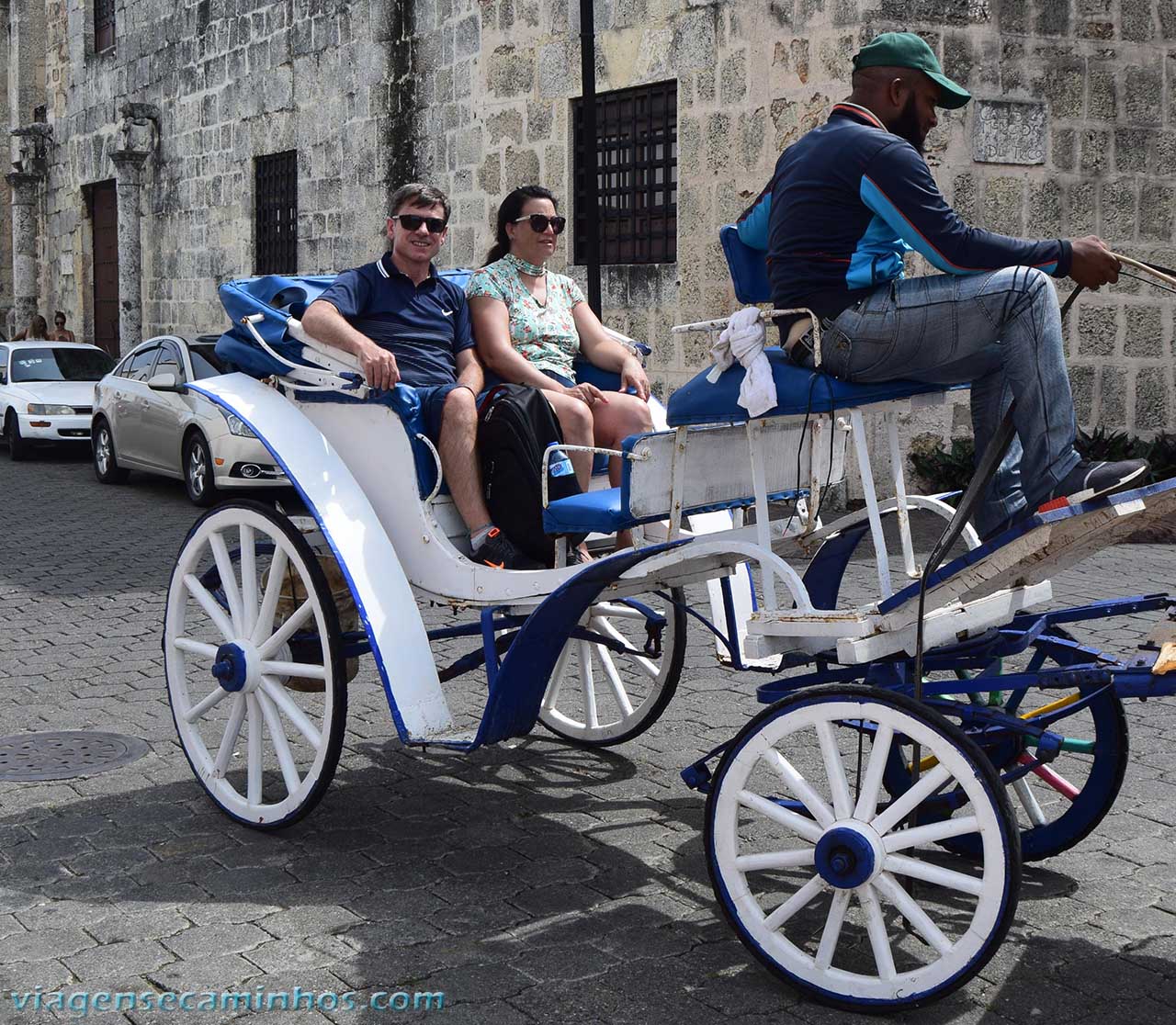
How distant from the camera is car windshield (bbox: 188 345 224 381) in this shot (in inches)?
544

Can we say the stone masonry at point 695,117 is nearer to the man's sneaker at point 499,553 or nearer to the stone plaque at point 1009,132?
the stone plaque at point 1009,132

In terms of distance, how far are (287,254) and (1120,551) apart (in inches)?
471

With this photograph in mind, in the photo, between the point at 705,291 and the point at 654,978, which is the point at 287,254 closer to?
the point at 705,291

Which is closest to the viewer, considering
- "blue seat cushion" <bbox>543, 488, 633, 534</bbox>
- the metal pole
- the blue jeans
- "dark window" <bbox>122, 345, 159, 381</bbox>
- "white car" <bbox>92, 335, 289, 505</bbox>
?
the blue jeans

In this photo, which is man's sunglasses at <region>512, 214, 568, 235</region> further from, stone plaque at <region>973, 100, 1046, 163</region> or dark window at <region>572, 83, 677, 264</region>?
dark window at <region>572, 83, 677, 264</region>

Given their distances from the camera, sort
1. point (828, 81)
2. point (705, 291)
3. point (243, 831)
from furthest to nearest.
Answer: point (705, 291) < point (828, 81) < point (243, 831)

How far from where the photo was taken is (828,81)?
11.8 meters

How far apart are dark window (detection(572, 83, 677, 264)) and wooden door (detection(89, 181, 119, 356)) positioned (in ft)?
42.6

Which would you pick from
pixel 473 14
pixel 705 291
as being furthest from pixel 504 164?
pixel 705 291

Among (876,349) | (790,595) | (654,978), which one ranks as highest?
(876,349)

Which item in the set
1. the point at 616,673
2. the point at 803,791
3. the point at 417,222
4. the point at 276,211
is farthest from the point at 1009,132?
the point at 276,211

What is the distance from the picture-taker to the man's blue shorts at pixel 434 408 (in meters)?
4.94

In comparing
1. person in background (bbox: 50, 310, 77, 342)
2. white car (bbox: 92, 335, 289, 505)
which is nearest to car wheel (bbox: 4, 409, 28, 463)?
white car (bbox: 92, 335, 289, 505)

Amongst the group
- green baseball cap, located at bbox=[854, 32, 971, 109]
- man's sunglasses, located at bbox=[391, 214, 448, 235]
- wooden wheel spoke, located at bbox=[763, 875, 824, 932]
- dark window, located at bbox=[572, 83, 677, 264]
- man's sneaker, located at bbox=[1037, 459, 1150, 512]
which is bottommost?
wooden wheel spoke, located at bbox=[763, 875, 824, 932]
